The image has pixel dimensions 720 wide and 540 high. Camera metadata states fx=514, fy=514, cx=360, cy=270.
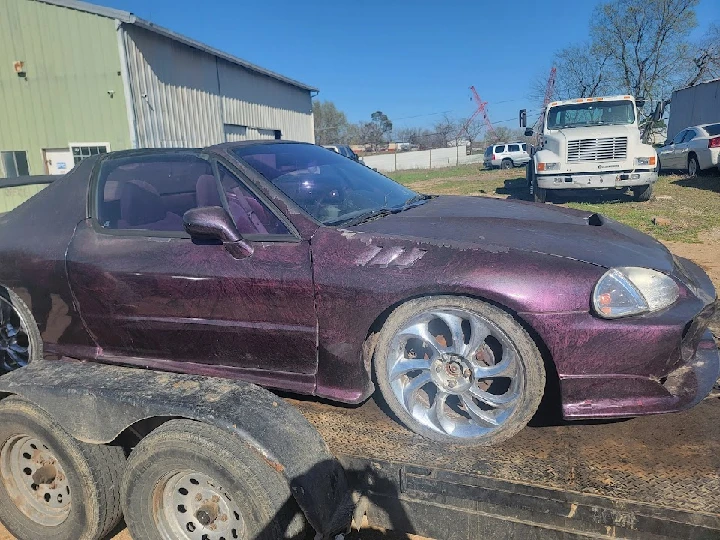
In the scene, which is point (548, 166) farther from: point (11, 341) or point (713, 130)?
point (11, 341)

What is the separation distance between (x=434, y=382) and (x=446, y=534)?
61 centimetres

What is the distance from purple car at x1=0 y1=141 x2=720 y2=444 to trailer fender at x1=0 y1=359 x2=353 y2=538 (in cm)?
34

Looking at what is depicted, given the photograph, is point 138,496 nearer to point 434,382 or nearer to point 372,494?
point 372,494

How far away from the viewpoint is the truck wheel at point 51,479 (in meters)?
2.23

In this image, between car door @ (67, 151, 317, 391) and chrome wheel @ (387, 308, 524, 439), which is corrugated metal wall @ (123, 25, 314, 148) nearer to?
car door @ (67, 151, 317, 391)

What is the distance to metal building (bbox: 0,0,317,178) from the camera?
1248 cm

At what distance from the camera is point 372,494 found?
212 cm

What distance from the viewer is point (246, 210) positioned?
8.84 ft

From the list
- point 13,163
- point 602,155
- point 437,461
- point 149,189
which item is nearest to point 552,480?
point 437,461

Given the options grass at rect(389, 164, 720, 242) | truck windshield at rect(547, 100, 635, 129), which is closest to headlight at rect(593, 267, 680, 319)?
grass at rect(389, 164, 720, 242)

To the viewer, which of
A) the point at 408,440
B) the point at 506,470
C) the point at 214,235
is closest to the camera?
the point at 506,470

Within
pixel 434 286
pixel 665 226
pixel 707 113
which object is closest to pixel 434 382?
pixel 434 286

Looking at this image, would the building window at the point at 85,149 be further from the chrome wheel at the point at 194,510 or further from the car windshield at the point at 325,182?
the chrome wheel at the point at 194,510

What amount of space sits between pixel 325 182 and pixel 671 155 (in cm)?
1700
